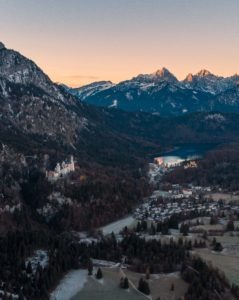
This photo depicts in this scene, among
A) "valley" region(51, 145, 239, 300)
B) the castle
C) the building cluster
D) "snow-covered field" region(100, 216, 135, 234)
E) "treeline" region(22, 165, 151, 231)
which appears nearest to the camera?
"valley" region(51, 145, 239, 300)

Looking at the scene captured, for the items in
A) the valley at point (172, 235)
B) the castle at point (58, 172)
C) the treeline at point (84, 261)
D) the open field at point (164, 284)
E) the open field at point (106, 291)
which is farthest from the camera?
the castle at point (58, 172)

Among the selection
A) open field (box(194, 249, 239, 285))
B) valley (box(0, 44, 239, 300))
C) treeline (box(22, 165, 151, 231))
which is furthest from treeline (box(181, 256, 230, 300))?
treeline (box(22, 165, 151, 231))

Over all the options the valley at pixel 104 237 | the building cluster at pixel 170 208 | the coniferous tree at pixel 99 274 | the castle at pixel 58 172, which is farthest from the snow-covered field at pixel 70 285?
the castle at pixel 58 172

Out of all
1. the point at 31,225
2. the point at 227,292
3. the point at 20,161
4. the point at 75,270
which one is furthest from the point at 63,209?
the point at 227,292

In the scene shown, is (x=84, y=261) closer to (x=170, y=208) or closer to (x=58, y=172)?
(x=170, y=208)

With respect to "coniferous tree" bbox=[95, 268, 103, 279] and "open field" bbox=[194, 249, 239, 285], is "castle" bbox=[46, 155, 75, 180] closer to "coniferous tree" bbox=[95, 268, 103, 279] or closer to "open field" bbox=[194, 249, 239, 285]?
"open field" bbox=[194, 249, 239, 285]

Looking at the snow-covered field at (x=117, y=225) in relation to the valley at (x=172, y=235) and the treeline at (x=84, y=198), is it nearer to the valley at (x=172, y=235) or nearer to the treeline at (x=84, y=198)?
the valley at (x=172, y=235)
